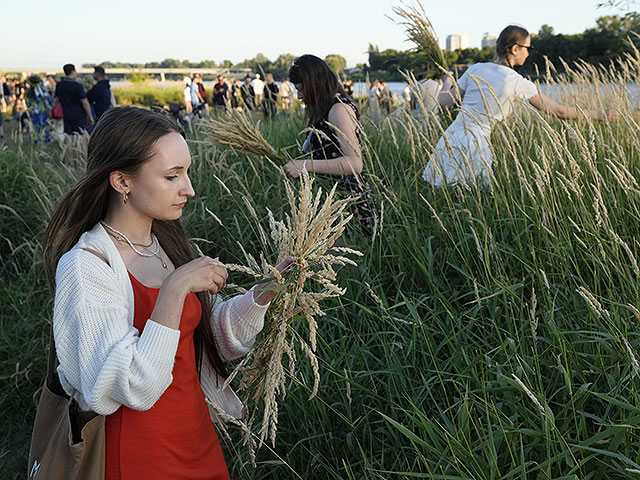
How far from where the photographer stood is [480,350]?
1.79 meters

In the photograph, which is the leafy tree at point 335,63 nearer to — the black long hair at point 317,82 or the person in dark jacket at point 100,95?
the black long hair at point 317,82

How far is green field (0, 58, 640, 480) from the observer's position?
1.42m

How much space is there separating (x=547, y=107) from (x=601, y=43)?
6.22 meters

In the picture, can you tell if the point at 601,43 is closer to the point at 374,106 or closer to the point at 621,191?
the point at 374,106

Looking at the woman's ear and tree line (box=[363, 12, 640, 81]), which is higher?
tree line (box=[363, 12, 640, 81])

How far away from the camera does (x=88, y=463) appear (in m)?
1.29

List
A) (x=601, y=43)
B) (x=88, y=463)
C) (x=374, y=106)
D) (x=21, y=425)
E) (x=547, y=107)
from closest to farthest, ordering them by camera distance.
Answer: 1. (x=88, y=463)
2. (x=21, y=425)
3. (x=547, y=107)
4. (x=374, y=106)
5. (x=601, y=43)

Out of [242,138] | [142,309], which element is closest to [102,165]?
[142,309]

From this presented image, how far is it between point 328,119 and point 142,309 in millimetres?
1855

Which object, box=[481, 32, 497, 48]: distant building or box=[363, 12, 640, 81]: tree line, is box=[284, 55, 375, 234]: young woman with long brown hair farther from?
box=[481, 32, 497, 48]: distant building

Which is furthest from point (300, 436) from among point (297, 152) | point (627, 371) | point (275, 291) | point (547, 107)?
point (297, 152)

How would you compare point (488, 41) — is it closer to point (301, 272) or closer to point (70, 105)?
point (301, 272)

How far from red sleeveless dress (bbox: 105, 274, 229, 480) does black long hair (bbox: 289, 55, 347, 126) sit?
70.7 inches

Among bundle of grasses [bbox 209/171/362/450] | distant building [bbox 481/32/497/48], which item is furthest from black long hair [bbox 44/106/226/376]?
distant building [bbox 481/32/497/48]
